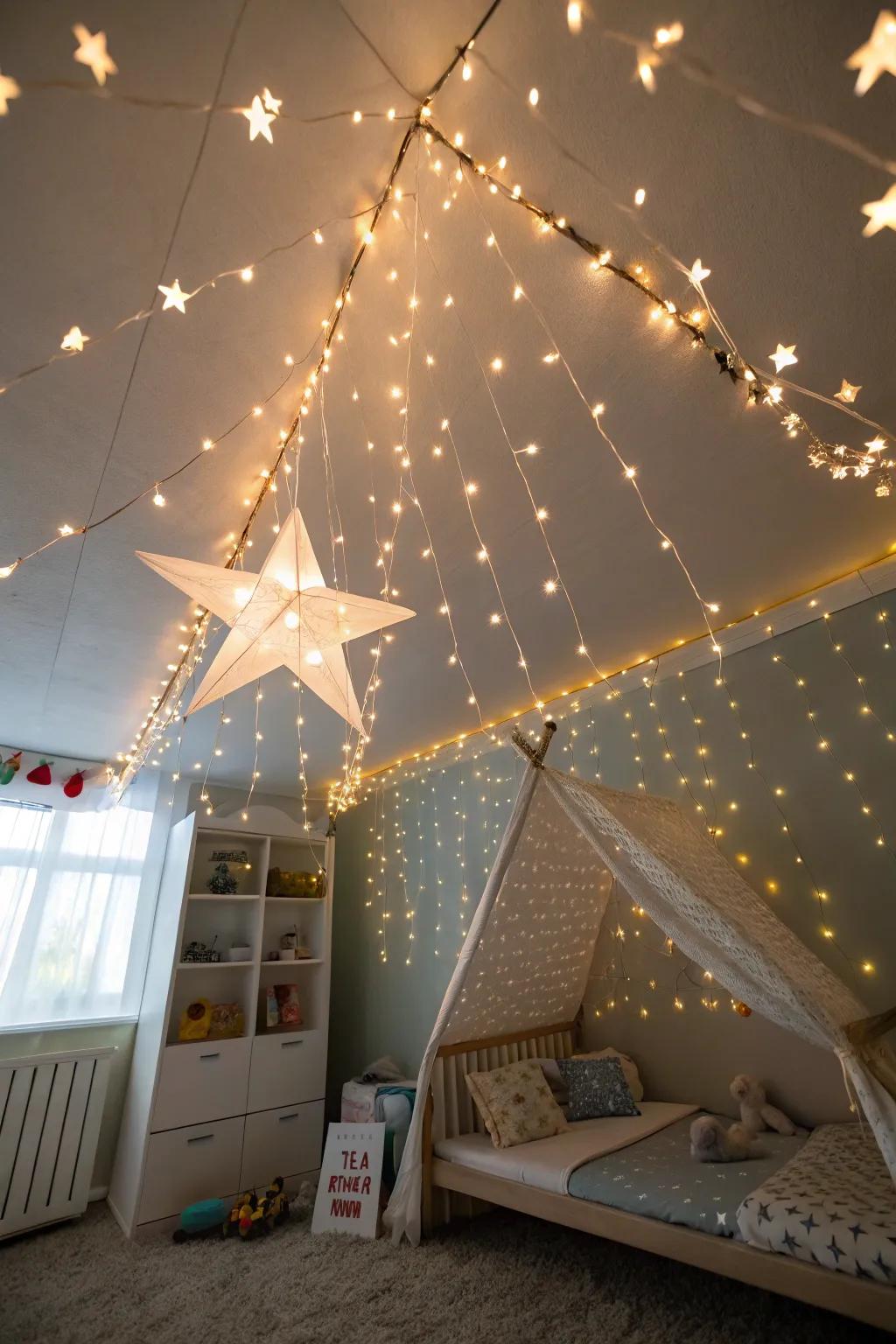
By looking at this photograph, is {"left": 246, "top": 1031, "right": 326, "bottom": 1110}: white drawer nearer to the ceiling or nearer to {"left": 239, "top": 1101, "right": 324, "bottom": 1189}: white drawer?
Answer: {"left": 239, "top": 1101, "right": 324, "bottom": 1189}: white drawer

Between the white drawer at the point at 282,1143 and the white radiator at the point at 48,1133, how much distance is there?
0.85m

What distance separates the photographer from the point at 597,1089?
277cm

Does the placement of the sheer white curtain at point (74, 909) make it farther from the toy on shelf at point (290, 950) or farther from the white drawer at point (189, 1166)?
the white drawer at point (189, 1166)

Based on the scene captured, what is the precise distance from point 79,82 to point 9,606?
207 centimetres

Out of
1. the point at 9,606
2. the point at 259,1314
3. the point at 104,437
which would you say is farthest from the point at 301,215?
the point at 259,1314

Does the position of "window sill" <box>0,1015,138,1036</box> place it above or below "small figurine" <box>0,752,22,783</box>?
below

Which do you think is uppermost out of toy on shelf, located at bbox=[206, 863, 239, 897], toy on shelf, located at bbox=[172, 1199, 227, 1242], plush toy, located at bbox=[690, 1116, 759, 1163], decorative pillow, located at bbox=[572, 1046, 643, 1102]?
toy on shelf, located at bbox=[206, 863, 239, 897]

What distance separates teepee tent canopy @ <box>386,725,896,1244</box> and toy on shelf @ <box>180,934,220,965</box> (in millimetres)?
1745

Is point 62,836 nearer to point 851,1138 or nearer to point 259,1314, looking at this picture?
point 259,1314

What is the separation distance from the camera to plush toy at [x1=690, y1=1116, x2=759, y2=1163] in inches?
83.1

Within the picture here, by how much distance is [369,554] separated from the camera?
2.45 m

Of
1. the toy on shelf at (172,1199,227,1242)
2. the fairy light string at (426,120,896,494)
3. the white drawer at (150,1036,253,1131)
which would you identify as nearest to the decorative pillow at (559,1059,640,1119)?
the toy on shelf at (172,1199,227,1242)

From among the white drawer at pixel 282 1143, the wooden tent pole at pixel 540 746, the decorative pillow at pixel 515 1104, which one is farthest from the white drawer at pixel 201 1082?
the wooden tent pole at pixel 540 746

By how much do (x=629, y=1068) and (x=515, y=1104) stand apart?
63 cm
